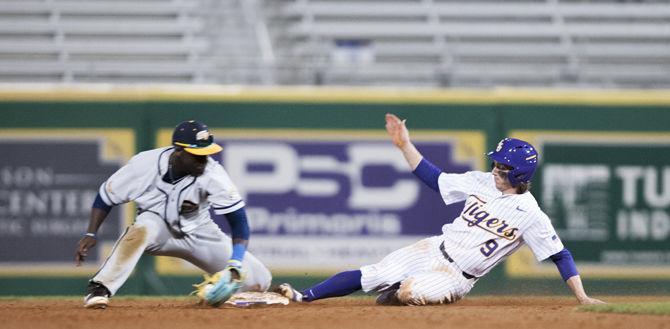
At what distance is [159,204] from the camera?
7.12m

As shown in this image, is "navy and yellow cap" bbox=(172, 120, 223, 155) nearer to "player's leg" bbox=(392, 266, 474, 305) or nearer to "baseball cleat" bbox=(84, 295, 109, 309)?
"baseball cleat" bbox=(84, 295, 109, 309)

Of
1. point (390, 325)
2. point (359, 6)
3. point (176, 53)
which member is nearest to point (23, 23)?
point (176, 53)

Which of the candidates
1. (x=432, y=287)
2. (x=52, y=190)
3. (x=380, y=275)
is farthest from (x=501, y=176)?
(x=52, y=190)

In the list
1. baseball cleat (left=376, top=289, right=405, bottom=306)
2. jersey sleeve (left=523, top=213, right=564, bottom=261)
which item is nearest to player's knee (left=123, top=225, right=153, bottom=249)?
baseball cleat (left=376, top=289, right=405, bottom=306)

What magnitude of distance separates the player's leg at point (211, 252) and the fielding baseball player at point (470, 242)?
284 millimetres

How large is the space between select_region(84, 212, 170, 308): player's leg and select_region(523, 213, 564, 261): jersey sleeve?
2.25m

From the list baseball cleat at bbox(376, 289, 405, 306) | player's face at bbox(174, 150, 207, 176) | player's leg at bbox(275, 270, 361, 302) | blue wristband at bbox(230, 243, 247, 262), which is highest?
player's face at bbox(174, 150, 207, 176)

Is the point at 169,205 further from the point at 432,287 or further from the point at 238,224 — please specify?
the point at 432,287

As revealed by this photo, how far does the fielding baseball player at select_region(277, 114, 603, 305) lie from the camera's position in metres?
7.04

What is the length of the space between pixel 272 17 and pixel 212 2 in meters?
0.71

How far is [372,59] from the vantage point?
12.4 metres

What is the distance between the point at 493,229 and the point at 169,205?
6.40 feet

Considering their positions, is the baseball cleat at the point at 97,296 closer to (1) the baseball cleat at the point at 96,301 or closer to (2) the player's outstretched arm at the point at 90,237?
(1) the baseball cleat at the point at 96,301

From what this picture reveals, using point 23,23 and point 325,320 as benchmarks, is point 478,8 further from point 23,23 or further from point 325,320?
point 325,320
